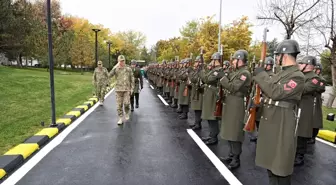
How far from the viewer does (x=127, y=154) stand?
534 cm

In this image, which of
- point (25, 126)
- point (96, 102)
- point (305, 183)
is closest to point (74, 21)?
point (96, 102)

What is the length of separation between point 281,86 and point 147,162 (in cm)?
266

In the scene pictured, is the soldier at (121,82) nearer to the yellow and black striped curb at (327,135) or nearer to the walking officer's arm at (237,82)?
the walking officer's arm at (237,82)

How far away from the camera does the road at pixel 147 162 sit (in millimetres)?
4184

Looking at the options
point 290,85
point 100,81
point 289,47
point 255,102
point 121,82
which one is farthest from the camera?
point 100,81

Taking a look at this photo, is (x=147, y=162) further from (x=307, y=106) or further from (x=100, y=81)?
(x=100, y=81)

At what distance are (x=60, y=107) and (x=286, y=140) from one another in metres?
8.80

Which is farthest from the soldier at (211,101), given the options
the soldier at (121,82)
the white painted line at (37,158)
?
the white painted line at (37,158)

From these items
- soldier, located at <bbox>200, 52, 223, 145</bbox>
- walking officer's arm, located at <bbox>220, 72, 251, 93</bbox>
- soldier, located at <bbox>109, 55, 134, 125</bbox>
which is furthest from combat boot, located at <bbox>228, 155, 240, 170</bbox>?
soldier, located at <bbox>109, 55, 134, 125</bbox>

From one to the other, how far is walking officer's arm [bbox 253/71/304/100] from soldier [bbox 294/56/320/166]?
2301 millimetres

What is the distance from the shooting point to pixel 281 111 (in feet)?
11.4

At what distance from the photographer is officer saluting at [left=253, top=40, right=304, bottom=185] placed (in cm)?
330

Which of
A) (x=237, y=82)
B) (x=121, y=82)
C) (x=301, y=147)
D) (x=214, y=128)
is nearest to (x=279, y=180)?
(x=237, y=82)

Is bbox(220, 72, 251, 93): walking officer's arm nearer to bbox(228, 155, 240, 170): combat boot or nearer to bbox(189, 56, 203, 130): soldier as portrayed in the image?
bbox(228, 155, 240, 170): combat boot
